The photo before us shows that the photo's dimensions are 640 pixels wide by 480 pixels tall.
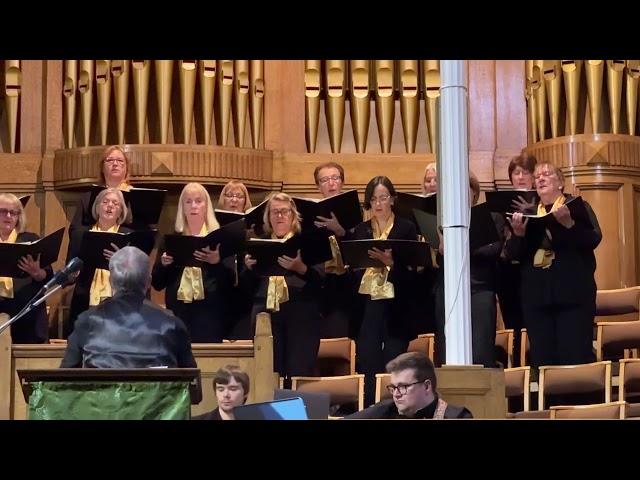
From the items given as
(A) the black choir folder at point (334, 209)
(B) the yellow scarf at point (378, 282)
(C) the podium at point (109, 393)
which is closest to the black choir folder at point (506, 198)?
(B) the yellow scarf at point (378, 282)

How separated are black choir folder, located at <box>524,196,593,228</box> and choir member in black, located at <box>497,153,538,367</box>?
6.0 inches

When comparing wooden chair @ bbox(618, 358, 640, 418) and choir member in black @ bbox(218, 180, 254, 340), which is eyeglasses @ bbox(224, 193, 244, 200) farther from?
wooden chair @ bbox(618, 358, 640, 418)

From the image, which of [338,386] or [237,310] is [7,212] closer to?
[237,310]

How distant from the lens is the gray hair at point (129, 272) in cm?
482

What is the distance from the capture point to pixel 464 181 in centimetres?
564

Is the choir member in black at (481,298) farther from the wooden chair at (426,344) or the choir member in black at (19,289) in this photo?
the choir member in black at (19,289)

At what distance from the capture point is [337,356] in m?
7.05

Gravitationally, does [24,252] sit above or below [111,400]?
above

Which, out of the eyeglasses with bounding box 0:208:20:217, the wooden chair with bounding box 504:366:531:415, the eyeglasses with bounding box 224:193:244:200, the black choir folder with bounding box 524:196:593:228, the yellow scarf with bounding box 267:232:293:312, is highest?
the eyeglasses with bounding box 224:193:244:200

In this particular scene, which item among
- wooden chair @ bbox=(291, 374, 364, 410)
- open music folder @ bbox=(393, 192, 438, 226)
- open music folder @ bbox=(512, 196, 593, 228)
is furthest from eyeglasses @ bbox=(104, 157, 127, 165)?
open music folder @ bbox=(512, 196, 593, 228)

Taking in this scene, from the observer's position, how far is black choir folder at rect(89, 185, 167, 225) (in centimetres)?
686

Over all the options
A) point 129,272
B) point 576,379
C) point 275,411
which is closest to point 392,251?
point 576,379

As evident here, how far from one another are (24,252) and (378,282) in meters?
1.78
